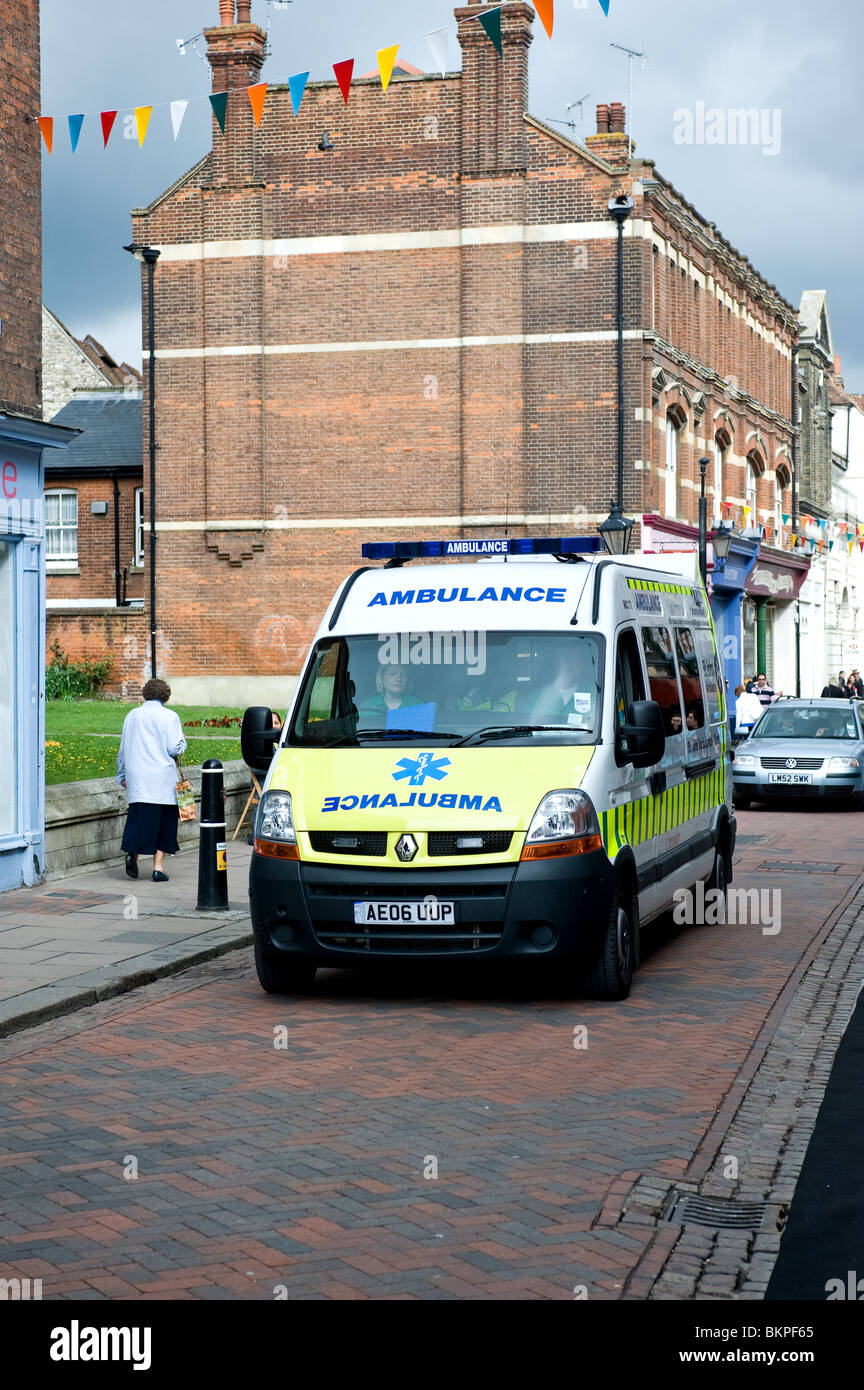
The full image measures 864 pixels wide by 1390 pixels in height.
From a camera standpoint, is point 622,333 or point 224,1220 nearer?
point 224,1220

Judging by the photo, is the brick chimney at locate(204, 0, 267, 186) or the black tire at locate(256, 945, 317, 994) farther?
the brick chimney at locate(204, 0, 267, 186)

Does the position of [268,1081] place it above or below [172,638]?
below

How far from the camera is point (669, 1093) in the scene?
6793 millimetres

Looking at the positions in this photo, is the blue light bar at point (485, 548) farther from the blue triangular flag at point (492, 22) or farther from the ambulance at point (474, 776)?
the blue triangular flag at point (492, 22)

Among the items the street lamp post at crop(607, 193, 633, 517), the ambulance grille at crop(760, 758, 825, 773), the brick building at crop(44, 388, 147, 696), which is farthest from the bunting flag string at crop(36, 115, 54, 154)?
the brick building at crop(44, 388, 147, 696)

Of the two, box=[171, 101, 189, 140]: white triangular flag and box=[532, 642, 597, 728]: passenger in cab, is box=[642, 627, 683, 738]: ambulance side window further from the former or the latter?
box=[171, 101, 189, 140]: white triangular flag

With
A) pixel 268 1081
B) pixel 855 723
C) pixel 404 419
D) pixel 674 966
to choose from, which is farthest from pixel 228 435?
pixel 268 1081

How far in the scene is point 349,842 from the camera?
848 centimetres

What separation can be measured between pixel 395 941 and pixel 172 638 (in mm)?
28112

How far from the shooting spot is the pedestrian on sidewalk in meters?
13.0

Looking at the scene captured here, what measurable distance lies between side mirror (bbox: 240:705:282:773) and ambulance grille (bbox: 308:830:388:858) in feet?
2.97

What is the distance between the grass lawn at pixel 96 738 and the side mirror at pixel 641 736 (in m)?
8.58

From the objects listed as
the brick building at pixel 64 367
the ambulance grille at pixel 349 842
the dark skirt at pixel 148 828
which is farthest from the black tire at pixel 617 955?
the brick building at pixel 64 367
